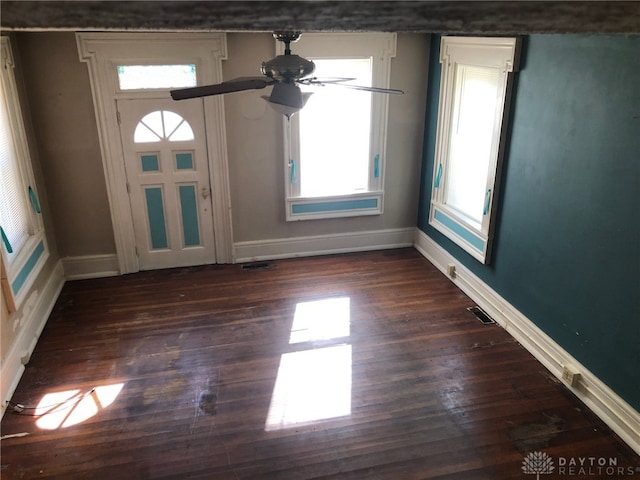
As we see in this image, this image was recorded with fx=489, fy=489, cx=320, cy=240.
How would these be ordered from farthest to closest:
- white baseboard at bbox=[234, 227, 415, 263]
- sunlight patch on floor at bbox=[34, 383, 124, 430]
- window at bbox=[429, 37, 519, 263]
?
white baseboard at bbox=[234, 227, 415, 263] → window at bbox=[429, 37, 519, 263] → sunlight patch on floor at bbox=[34, 383, 124, 430]

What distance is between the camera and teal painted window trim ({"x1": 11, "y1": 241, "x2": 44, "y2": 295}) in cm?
358

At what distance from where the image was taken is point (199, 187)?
4906 mm

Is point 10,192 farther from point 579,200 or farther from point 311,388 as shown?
point 579,200

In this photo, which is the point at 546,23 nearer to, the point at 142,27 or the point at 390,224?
the point at 142,27

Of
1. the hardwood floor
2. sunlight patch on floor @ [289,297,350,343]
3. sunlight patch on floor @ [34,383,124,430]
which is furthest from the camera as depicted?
sunlight patch on floor @ [289,297,350,343]

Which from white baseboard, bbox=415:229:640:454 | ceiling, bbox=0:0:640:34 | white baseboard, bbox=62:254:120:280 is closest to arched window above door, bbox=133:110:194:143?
white baseboard, bbox=62:254:120:280

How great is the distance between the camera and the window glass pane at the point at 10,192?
3.60 metres

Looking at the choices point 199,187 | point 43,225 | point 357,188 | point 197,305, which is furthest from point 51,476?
point 357,188

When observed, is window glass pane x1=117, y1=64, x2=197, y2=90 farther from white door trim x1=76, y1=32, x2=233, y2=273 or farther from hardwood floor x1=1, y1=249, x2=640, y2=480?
hardwood floor x1=1, y1=249, x2=640, y2=480

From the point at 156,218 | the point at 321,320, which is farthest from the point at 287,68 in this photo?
the point at 156,218

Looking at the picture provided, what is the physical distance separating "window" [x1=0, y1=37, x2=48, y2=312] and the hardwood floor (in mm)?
549

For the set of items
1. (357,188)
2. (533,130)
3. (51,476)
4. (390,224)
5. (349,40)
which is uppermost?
(349,40)

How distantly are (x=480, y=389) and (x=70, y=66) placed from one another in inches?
168

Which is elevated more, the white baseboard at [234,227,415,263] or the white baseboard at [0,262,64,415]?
the white baseboard at [234,227,415,263]
